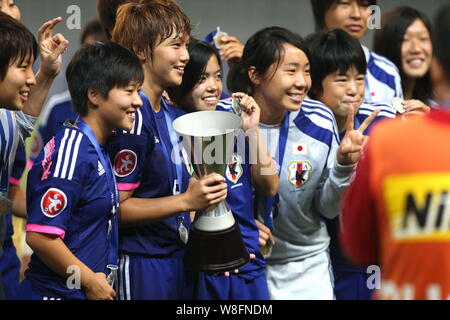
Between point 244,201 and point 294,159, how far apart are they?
0.41 metres

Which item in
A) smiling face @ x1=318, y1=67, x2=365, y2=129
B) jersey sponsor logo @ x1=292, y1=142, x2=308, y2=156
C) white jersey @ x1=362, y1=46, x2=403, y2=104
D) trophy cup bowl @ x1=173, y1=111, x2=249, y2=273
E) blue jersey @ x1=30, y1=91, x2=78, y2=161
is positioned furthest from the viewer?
white jersey @ x1=362, y1=46, x2=403, y2=104

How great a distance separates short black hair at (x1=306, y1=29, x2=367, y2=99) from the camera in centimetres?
414

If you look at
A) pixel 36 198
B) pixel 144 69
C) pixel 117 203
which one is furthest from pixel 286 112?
pixel 36 198

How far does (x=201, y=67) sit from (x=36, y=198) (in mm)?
1160

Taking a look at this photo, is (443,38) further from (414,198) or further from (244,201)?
(244,201)

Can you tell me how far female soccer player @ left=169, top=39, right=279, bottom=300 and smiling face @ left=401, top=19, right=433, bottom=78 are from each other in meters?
1.54

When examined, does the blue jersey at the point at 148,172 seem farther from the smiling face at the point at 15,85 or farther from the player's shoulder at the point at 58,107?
the player's shoulder at the point at 58,107

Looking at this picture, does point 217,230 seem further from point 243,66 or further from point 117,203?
point 243,66

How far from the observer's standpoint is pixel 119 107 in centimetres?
312

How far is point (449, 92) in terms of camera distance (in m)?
1.89

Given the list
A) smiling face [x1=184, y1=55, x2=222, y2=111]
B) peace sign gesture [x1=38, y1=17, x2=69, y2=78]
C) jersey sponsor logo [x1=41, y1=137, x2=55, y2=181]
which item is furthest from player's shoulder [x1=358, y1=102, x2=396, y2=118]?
jersey sponsor logo [x1=41, y1=137, x2=55, y2=181]

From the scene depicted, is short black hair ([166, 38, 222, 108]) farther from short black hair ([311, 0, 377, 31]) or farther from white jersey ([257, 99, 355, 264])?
short black hair ([311, 0, 377, 31])

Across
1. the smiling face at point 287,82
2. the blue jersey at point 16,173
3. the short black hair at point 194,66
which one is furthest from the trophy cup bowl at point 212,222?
the blue jersey at point 16,173

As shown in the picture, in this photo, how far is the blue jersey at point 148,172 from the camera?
325 centimetres
